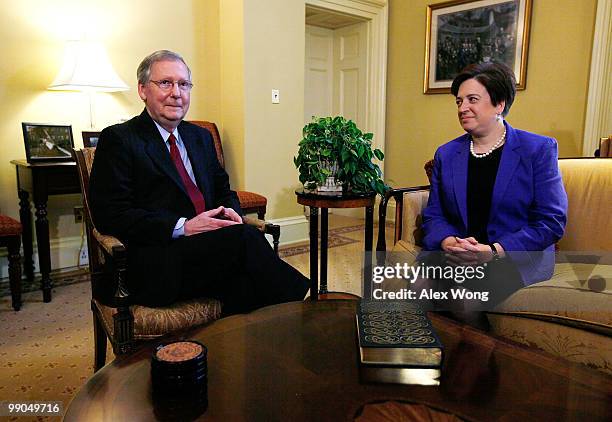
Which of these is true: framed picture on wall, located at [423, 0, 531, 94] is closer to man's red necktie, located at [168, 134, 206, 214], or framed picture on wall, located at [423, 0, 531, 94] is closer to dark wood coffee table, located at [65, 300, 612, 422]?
man's red necktie, located at [168, 134, 206, 214]

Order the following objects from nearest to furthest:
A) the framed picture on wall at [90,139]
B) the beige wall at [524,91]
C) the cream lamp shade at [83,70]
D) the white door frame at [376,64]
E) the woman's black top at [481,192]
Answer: the woman's black top at [481,192] → the cream lamp shade at [83,70] → the framed picture on wall at [90,139] → the beige wall at [524,91] → the white door frame at [376,64]

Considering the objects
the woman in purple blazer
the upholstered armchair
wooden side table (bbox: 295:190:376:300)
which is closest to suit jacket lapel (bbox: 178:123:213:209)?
the upholstered armchair

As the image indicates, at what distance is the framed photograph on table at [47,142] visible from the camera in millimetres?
2811

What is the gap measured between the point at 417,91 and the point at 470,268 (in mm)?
3289

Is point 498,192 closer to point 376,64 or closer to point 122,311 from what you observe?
A: point 122,311

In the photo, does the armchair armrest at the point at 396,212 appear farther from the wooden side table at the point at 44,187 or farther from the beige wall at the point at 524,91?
the beige wall at the point at 524,91

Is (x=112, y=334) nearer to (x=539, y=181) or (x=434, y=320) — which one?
(x=434, y=320)

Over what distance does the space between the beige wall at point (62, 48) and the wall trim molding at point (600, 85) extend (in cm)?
289

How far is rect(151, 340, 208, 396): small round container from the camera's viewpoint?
0.86m

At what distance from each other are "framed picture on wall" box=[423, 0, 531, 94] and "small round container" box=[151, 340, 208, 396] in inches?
154

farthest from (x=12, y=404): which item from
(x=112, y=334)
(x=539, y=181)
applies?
(x=539, y=181)

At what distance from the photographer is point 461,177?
1.88 m

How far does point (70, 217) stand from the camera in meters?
3.27

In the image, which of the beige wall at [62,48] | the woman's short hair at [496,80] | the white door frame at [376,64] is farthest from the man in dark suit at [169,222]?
the white door frame at [376,64]
